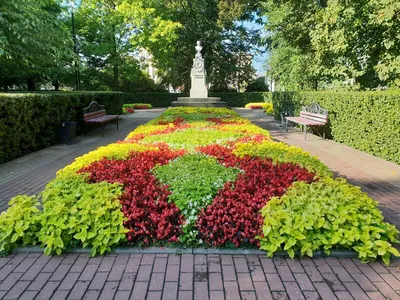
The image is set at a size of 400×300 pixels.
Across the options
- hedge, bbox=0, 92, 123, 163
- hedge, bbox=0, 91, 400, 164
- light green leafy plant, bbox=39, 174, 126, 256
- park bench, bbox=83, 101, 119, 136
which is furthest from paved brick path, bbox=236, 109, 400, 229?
hedge, bbox=0, 92, 123, 163

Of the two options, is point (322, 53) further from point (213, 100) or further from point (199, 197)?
point (199, 197)

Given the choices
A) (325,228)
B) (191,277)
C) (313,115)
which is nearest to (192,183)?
(191,277)

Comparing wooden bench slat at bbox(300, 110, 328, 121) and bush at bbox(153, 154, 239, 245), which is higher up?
wooden bench slat at bbox(300, 110, 328, 121)

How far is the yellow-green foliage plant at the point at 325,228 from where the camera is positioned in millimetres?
2971

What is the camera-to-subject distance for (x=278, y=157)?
189 inches

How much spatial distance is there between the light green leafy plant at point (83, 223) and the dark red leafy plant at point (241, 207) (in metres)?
0.86

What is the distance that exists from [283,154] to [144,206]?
99.9 inches

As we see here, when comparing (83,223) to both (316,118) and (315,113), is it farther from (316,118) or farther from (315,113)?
(315,113)

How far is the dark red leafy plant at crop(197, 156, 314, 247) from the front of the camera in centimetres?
319

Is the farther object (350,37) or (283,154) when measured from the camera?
(350,37)

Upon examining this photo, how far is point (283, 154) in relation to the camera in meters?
5.01

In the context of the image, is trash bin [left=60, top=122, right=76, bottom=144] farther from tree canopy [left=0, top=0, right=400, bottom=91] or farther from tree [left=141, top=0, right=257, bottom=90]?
tree [left=141, top=0, right=257, bottom=90]

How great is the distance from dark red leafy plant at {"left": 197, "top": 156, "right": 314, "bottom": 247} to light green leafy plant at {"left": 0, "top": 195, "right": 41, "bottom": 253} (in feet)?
5.45

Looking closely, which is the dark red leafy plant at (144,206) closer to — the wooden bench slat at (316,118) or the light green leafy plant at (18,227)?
the light green leafy plant at (18,227)
